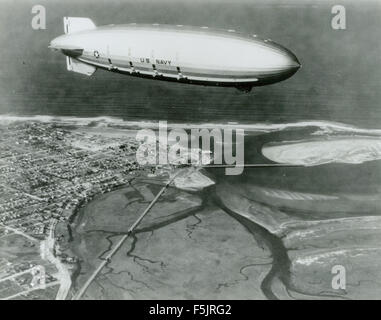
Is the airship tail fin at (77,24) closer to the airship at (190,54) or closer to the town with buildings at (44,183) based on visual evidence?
the airship at (190,54)

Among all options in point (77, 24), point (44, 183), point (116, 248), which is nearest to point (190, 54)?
point (77, 24)

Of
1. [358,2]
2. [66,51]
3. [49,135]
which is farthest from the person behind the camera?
[49,135]

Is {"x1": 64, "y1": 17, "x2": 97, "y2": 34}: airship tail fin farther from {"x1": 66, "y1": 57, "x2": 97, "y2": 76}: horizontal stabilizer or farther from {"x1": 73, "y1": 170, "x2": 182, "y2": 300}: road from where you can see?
{"x1": 73, "y1": 170, "x2": 182, "y2": 300}: road

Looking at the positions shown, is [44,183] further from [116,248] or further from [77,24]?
[77,24]

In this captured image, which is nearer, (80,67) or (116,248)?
Result: (116,248)

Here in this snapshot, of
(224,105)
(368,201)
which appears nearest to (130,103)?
(224,105)

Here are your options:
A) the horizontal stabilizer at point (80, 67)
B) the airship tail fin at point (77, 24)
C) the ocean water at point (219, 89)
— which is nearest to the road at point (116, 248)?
the ocean water at point (219, 89)

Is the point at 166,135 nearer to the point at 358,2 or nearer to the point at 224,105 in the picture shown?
the point at 224,105

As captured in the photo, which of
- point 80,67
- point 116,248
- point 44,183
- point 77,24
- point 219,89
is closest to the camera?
point 116,248
